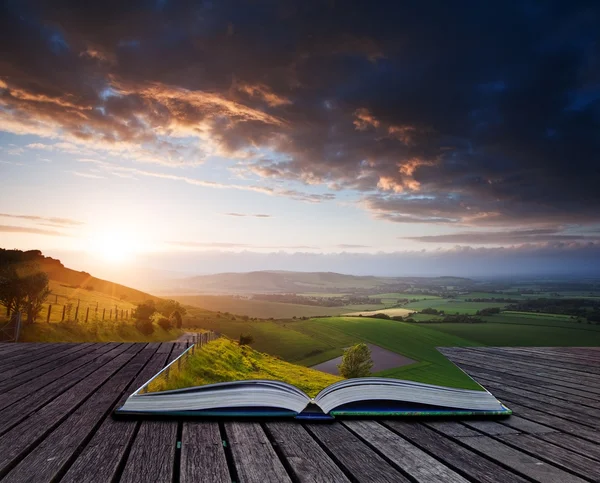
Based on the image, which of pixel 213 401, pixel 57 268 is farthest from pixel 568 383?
pixel 57 268

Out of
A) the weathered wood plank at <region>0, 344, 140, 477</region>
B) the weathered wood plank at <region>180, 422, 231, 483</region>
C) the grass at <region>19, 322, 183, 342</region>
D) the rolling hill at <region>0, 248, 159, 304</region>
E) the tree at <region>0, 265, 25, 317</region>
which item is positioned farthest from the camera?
the rolling hill at <region>0, 248, 159, 304</region>

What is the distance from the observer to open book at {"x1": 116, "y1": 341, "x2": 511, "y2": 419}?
11.3ft

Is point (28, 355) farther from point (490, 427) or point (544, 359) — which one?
point (544, 359)

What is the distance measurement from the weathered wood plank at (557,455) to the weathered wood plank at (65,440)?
3.39m

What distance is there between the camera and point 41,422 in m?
3.42

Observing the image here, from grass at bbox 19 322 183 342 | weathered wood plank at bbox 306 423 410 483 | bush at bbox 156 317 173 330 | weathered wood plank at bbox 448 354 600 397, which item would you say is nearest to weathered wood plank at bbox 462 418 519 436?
weathered wood plank at bbox 306 423 410 483

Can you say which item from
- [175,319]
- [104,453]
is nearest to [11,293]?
[175,319]

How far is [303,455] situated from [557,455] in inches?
76.6

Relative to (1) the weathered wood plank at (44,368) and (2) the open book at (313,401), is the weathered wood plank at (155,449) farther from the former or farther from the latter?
(1) the weathered wood plank at (44,368)

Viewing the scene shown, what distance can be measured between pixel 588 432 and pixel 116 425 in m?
4.25

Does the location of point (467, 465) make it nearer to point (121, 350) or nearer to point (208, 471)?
point (208, 471)

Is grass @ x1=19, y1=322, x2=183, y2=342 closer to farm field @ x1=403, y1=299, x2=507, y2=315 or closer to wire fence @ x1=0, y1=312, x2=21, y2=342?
wire fence @ x1=0, y1=312, x2=21, y2=342

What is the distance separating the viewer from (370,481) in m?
2.28

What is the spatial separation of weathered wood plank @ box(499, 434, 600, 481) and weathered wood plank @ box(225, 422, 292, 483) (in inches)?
77.2
